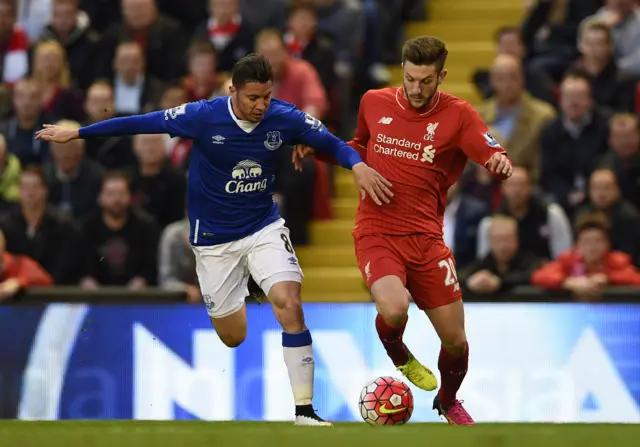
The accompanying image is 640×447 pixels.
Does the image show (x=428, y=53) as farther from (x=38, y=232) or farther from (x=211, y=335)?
Result: (x=38, y=232)

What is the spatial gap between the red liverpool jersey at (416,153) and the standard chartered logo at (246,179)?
725 millimetres

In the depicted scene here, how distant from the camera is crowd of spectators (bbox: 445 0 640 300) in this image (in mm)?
13805

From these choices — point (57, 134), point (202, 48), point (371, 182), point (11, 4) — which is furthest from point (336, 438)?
point (11, 4)

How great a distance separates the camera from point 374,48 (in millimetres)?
17312

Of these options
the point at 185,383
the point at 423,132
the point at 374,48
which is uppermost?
the point at 374,48

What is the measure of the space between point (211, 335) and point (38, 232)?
240cm

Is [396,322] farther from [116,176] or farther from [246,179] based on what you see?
[116,176]

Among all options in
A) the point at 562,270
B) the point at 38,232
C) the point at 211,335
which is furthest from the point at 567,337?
the point at 38,232

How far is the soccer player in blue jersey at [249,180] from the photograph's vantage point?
1034 cm

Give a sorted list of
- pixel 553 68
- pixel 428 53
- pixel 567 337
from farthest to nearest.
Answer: pixel 553 68 → pixel 567 337 → pixel 428 53

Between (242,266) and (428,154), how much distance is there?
1616 millimetres

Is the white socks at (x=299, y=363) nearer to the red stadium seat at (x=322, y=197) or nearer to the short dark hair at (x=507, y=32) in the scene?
the red stadium seat at (x=322, y=197)

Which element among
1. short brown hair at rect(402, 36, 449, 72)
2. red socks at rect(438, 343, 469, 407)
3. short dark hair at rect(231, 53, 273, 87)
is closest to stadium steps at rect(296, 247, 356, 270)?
→ red socks at rect(438, 343, 469, 407)

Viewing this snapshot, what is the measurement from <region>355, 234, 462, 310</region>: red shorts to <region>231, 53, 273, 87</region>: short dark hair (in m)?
1.28
